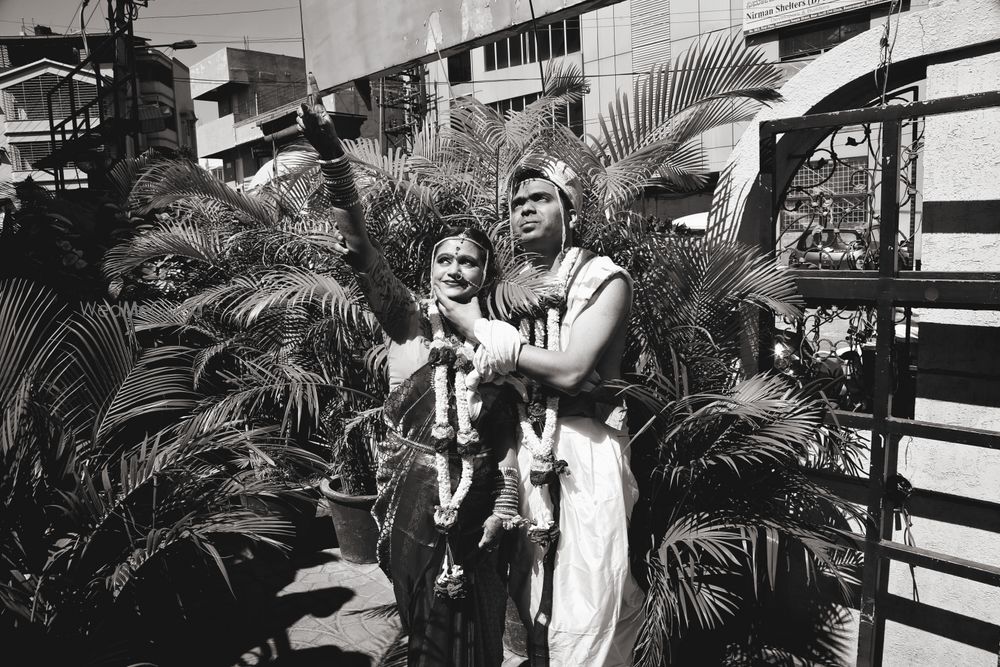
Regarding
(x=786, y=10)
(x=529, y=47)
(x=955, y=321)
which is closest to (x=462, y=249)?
(x=955, y=321)

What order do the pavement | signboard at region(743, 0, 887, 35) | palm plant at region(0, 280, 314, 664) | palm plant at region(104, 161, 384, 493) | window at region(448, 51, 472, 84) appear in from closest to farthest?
palm plant at region(0, 280, 314, 664) → the pavement → palm plant at region(104, 161, 384, 493) → signboard at region(743, 0, 887, 35) → window at region(448, 51, 472, 84)

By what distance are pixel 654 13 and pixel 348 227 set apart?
721 inches

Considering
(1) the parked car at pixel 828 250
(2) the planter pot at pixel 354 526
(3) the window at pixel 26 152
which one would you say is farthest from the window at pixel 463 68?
(3) the window at pixel 26 152

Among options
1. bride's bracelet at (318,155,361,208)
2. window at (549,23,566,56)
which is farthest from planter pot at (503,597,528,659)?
window at (549,23,566,56)

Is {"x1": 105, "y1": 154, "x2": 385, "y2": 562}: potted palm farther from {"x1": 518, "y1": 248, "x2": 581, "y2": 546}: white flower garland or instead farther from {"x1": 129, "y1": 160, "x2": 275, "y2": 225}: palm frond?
{"x1": 518, "y1": 248, "x2": 581, "y2": 546}: white flower garland

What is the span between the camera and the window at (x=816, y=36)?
14.7m

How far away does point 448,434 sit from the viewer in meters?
2.05

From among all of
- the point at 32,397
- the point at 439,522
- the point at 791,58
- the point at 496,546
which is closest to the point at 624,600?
the point at 496,546

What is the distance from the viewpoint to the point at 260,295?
12.7ft

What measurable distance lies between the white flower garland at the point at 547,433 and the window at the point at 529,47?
18.9 metres

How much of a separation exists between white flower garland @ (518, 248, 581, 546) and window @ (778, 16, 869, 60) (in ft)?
48.2

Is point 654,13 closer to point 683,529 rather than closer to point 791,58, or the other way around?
point 791,58

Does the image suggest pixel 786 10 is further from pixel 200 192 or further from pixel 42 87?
pixel 42 87

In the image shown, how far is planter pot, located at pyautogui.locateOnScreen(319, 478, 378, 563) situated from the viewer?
13.3 feet
